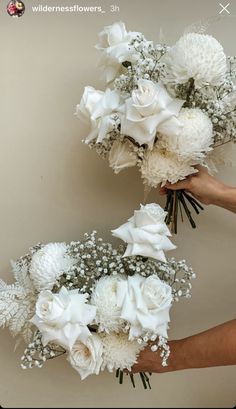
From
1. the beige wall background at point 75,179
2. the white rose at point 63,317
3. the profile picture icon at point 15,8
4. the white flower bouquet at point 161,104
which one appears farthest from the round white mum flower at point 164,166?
the profile picture icon at point 15,8

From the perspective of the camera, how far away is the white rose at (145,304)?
1.33 metres

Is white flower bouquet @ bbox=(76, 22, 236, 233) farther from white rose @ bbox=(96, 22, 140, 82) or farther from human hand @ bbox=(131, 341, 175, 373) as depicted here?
human hand @ bbox=(131, 341, 175, 373)

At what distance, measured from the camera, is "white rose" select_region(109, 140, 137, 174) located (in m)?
1.41

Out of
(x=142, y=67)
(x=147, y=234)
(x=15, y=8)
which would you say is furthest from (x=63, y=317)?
(x=15, y=8)

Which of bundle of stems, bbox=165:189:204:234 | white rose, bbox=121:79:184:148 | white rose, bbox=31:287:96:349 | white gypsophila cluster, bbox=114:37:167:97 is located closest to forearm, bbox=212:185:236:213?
bundle of stems, bbox=165:189:204:234

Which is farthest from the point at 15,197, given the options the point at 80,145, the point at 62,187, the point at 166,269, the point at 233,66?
the point at 233,66

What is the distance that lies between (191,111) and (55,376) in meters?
0.98

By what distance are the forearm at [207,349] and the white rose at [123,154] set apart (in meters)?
0.50

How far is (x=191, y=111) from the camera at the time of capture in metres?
1.34

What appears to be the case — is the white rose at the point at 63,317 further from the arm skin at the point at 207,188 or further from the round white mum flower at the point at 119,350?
the arm skin at the point at 207,188

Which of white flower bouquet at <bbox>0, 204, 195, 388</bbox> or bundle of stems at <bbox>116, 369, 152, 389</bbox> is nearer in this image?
white flower bouquet at <bbox>0, 204, 195, 388</bbox>

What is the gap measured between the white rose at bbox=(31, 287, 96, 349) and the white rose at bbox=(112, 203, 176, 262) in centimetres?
18

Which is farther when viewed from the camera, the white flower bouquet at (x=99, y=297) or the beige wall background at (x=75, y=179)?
the beige wall background at (x=75, y=179)

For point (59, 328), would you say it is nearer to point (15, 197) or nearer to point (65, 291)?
point (65, 291)
